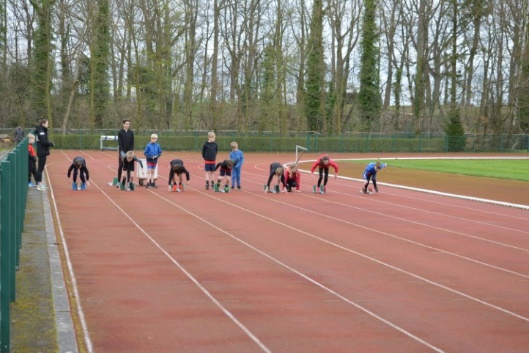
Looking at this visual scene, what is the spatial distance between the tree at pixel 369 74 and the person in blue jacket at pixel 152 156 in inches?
1954

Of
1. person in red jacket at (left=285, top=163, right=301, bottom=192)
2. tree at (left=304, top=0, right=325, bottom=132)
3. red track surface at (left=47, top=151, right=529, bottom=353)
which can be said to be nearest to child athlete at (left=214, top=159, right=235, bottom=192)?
person in red jacket at (left=285, top=163, right=301, bottom=192)

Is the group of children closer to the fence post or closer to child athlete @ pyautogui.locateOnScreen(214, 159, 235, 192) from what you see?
child athlete @ pyautogui.locateOnScreen(214, 159, 235, 192)

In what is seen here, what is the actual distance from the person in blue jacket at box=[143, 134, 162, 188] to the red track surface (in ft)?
12.2

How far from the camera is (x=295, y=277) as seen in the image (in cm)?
1093

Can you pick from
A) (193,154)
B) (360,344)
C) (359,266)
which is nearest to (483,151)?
(193,154)

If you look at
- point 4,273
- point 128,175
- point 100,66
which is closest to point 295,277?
point 4,273

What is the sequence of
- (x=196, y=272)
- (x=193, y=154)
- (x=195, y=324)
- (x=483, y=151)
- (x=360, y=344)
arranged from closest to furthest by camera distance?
(x=360, y=344), (x=195, y=324), (x=196, y=272), (x=193, y=154), (x=483, y=151)

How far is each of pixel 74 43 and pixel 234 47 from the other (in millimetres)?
12219

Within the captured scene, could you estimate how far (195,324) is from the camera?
834cm

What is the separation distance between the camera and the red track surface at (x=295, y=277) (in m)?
7.98

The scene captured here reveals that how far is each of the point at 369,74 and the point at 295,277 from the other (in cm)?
6498

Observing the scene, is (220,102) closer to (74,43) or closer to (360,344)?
(74,43)

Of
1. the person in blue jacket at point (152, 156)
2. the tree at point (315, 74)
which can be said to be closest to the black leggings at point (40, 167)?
the person in blue jacket at point (152, 156)

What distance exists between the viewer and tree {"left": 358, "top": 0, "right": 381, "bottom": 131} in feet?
237
